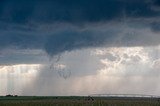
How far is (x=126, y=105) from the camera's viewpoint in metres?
79.7

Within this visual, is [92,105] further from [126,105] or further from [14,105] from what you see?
[14,105]

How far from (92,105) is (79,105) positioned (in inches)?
139

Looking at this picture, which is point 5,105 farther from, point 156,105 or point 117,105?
point 156,105

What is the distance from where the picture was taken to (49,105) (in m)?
80.3

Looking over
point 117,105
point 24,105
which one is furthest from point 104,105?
point 24,105

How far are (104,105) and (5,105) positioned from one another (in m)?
19.6

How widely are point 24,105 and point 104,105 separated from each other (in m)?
15.7

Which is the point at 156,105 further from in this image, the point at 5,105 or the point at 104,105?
the point at 5,105

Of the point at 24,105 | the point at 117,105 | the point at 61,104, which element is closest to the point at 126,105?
the point at 117,105

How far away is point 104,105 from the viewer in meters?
79.5

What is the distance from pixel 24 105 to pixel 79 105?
10.7 meters

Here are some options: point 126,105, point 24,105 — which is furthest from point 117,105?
point 24,105

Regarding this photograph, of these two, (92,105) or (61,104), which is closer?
(92,105)

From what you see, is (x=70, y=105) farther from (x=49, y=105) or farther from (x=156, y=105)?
(x=156, y=105)
